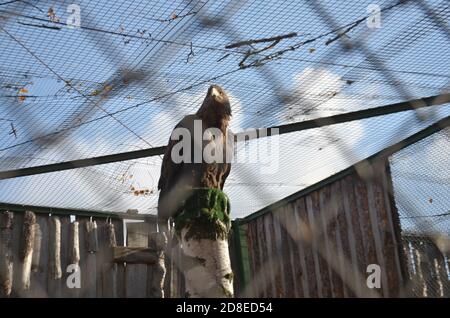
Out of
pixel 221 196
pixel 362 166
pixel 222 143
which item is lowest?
pixel 221 196

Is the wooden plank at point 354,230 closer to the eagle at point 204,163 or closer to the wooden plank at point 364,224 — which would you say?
the wooden plank at point 364,224

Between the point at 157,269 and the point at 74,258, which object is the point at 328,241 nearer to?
the point at 157,269

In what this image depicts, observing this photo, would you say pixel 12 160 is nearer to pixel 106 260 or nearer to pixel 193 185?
pixel 106 260

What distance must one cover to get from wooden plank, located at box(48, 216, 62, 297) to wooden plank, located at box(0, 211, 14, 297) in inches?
10.4

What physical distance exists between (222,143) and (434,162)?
166cm

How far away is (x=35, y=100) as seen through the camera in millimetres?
3766

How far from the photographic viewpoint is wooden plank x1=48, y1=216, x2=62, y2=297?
4.12m

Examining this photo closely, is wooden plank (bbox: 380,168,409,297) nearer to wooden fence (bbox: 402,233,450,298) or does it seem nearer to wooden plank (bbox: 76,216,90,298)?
wooden fence (bbox: 402,233,450,298)

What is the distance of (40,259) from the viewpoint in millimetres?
4164

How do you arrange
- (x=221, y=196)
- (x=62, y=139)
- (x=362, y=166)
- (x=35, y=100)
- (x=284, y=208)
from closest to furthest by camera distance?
(x=221, y=196)
(x=35, y=100)
(x=62, y=139)
(x=362, y=166)
(x=284, y=208)

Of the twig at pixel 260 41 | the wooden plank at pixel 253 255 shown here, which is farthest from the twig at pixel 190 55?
the wooden plank at pixel 253 255

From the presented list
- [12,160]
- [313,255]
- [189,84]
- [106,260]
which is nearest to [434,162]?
[313,255]

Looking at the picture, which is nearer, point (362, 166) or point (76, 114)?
point (76, 114)

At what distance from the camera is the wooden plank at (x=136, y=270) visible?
443 centimetres
